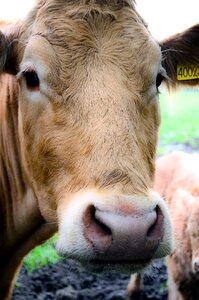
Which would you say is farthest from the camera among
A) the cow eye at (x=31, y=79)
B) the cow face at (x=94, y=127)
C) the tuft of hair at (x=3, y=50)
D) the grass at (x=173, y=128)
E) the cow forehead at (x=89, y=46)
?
the grass at (x=173, y=128)

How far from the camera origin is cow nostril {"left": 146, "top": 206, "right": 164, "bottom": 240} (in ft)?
10.9

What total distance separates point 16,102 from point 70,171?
3.88ft

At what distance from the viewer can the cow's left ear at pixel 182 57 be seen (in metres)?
4.78

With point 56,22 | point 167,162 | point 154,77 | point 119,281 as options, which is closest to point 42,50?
point 56,22

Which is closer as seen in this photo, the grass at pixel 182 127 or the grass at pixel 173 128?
the grass at pixel 173 128

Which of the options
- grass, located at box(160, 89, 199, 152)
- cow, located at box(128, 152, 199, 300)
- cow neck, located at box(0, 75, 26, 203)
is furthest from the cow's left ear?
grass, located at box(160, 89, 199, 152)

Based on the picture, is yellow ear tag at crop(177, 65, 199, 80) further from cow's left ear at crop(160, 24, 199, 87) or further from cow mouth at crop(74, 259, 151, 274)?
cow mouth at crop(74, 259, 151, 274)

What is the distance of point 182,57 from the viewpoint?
493 cm

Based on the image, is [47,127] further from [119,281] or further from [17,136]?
[119,281]

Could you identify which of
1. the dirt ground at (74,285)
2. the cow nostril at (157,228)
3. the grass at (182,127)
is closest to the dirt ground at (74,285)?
the dirt ground at (74,285)

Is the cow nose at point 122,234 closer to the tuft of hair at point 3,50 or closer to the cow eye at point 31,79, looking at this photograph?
the cow eye at point 31,79

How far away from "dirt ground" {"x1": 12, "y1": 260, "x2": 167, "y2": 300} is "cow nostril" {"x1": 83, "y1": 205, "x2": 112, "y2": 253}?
3.50 m

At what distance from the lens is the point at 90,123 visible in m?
3.65

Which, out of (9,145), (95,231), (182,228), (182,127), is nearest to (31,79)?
(9,145)
